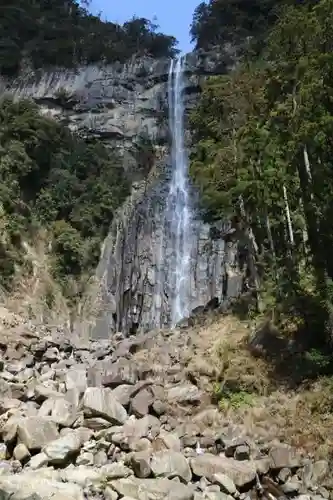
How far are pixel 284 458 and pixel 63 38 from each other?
37546 mm

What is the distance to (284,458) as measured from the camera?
27.4ft

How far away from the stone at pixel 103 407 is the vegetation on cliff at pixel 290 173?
423 cm

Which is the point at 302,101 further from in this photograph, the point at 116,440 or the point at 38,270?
the point at 38,270

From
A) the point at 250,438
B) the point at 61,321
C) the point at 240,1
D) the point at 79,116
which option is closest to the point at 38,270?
the point at 61,321

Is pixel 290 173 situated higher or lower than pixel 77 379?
higher

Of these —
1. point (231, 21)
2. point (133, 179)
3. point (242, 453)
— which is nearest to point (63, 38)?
point (231, 21)

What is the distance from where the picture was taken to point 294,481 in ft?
26.4

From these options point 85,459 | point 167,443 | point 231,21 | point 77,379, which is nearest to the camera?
point 85,459

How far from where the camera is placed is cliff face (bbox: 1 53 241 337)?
25891 millimetres

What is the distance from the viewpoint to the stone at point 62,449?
800 centimetres

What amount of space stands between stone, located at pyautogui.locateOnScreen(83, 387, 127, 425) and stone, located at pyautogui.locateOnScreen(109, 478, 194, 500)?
2111mm

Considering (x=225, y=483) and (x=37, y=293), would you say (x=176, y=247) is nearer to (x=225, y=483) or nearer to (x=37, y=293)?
(x=37, y=293)

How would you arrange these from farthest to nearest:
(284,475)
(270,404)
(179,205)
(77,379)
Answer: (179,205), (77,379), (270,404), (284,475)

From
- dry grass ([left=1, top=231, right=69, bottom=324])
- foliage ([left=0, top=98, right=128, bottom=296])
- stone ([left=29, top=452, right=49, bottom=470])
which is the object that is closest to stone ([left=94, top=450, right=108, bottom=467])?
stone ([left=29, top=452, right=49, bottom=470])
